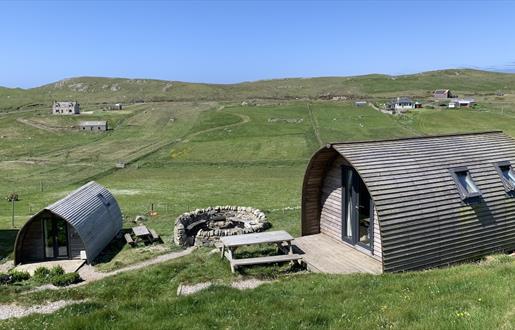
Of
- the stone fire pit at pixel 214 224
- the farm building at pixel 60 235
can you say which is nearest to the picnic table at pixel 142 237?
the stone fire pit at pixel 214 224

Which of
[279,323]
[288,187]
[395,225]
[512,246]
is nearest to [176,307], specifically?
[279,323]

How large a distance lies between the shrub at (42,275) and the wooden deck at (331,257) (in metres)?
11.0

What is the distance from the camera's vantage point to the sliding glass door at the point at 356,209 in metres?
18.6

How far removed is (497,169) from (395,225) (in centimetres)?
619

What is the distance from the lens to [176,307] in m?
11.4

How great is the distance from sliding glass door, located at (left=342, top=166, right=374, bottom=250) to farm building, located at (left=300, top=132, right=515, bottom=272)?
41 mm

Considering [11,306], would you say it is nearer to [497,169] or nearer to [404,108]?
[497,169]

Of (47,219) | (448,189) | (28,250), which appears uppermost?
(448,189)

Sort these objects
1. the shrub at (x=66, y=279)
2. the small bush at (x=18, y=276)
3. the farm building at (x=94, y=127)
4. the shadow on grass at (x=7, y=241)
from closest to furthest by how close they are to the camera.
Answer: the shrub at (x=66, y=279) → the small bush at (x=18, y=276) → the shadow on grass at (x=7, y=241) → the farm building at (x=94, y=127)

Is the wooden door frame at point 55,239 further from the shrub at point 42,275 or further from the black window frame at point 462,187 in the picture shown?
the black window frame at point 462,187

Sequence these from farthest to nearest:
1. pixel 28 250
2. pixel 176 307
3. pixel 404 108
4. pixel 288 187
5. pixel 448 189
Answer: pixel 404 108 < pixel 288 187 < pixel 28 250 < pixel 448 189 < pixel 176 307

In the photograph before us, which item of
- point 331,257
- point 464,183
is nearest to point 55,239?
point 331,257

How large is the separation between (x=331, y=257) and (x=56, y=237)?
14887mm

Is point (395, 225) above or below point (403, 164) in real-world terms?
below
